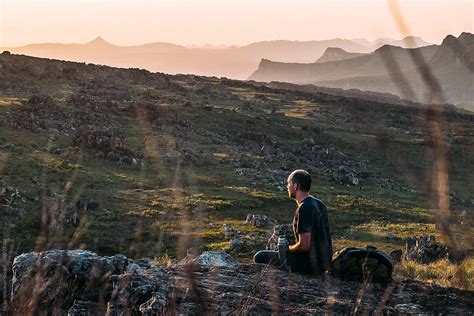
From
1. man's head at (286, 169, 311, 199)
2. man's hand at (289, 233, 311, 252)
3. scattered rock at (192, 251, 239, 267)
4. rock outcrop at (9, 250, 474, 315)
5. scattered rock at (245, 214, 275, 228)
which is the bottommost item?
scattered rock at (245, 214, 275, 228)

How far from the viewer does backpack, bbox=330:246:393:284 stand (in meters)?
8.32

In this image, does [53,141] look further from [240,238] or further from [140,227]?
[240,238]

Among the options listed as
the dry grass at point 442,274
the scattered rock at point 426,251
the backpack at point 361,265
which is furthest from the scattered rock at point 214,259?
the scattered rock at point 426,251

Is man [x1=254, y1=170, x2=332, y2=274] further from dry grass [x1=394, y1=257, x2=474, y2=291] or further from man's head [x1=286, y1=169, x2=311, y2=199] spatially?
dry grass [x1=394, y1=257, x2=474, y2=291]

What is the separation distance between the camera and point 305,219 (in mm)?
8180

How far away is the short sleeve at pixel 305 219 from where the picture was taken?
8.15m

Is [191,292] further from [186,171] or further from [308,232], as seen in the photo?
[186,171]

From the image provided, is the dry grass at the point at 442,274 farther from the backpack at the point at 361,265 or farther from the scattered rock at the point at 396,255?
the backpack at the point at 361,265

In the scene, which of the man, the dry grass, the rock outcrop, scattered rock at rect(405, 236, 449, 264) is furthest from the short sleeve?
scattered rock at rect(405, 236, 449, 264)

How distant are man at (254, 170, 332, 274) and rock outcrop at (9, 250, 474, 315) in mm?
242

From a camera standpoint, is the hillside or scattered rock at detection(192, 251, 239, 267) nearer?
scattered rock at detection(192, 251, 239, 267)

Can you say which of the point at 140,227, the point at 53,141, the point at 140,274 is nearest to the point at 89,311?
the point at 140,274

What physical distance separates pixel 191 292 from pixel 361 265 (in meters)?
2.87

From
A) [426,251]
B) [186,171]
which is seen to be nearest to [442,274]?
[426,251]
